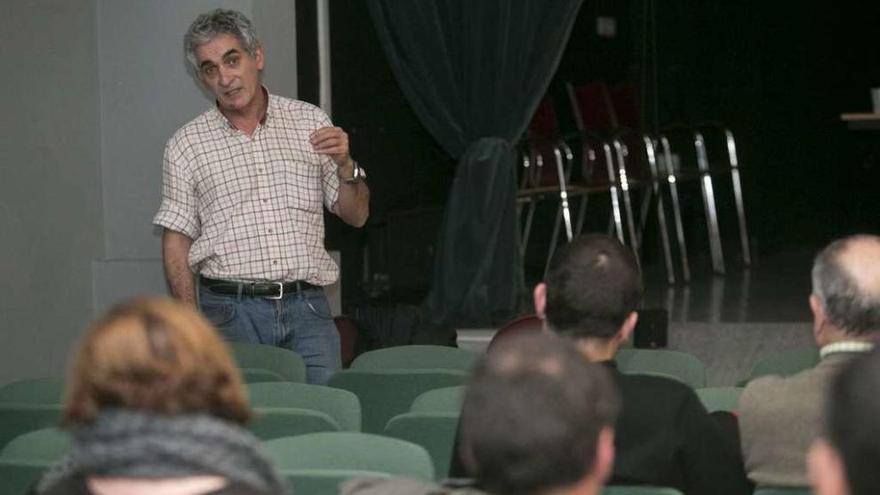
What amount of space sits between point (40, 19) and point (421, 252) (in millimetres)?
2960

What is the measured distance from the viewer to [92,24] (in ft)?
20.8

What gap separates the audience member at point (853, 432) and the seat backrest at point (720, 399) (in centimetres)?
183

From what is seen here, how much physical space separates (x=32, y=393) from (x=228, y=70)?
1166mm

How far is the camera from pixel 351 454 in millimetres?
2859

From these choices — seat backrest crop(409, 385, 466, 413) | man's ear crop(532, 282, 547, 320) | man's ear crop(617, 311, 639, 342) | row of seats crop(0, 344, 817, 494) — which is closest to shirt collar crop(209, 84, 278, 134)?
row of seats crop(0, 344, 817, 494)

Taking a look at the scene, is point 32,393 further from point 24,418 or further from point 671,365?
point 671,365

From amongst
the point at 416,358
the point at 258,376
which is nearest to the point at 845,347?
the point at 258,376

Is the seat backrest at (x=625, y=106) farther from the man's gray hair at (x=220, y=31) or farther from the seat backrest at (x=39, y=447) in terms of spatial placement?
the seat backrest at (x=39, y=447)

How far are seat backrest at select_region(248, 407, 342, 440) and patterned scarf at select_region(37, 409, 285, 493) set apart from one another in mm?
1215

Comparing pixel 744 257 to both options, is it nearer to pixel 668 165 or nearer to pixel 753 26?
pixel 668 165

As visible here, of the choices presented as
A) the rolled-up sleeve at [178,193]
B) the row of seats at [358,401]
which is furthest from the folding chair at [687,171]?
the row of seats at [358,401]

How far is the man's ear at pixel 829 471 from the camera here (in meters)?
1.62

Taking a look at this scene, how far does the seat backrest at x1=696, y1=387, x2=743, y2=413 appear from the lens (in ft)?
11.4

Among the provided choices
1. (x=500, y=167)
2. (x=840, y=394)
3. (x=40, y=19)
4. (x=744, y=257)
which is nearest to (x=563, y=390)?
(x=840, y=394)
